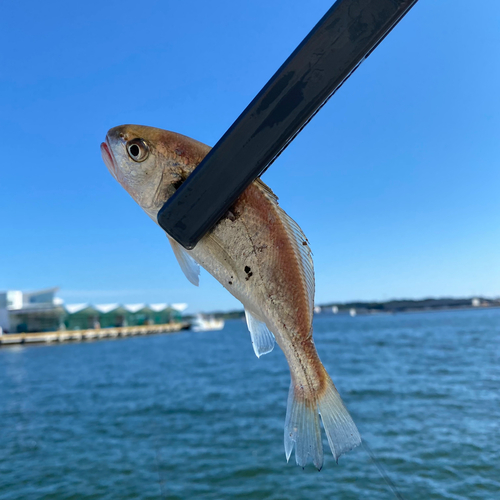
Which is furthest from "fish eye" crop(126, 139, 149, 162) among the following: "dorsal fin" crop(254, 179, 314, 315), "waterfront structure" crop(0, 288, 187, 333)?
"waterfront structure" crop(0, 288, 187, 333)

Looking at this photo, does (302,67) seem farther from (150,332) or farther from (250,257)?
(150,332)

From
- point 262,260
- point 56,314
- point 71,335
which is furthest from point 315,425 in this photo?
point 56,314

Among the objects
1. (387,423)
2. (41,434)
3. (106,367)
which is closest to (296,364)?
(387,423)

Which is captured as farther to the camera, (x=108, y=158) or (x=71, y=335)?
(x=71, y=335)

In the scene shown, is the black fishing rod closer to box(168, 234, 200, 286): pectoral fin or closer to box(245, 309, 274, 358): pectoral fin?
box(168, 234, 200, 286): pectoral fin

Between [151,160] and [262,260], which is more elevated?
[151,160]

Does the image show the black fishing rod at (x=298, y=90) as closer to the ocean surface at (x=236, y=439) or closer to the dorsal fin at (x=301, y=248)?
the dorsal fin at (x=301, y=248)

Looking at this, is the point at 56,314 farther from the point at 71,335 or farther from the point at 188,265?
the point at 188,265
